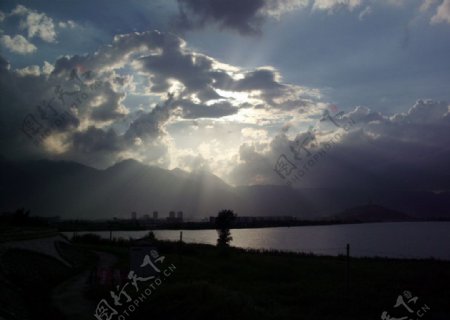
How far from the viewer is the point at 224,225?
2260 inches

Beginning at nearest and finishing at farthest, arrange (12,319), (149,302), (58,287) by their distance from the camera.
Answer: (12,319) → (149,302) → (58,287)

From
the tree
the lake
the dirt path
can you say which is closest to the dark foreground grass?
the dirt path

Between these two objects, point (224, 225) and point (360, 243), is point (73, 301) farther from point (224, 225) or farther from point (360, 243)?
point (360, 243)

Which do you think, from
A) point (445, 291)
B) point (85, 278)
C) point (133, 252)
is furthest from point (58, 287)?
point (445, 291)

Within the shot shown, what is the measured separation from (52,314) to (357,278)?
56.1ft

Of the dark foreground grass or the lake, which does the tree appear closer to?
the lake

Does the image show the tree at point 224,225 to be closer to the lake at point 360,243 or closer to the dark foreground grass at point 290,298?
the lake at point 360,243

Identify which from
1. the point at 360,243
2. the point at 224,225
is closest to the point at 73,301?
the point at 224,225

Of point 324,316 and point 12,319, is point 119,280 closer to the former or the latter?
point 12,319

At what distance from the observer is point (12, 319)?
483 inches

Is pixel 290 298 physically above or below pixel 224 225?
below

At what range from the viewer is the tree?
55000 millimetres

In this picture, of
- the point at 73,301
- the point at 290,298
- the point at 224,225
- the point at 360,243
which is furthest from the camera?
the point at 360,243

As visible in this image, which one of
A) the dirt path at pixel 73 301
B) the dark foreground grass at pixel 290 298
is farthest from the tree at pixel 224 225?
the dirt path at pixel 73 301
